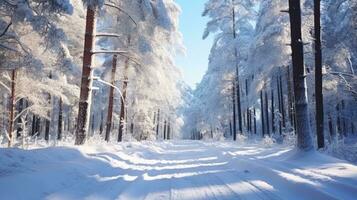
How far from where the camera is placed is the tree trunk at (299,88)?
10.6 meters

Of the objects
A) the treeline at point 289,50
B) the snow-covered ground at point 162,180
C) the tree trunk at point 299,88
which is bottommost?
the snow-covered ground at point 162,180

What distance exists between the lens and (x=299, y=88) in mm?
11070

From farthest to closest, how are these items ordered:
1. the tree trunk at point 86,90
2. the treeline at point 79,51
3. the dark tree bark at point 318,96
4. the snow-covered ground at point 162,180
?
the dark tree bark at point 318,96 < the tree trunk at point 86,90 < the treeline at point 79,51 < the snow-covered ground at point 162,180

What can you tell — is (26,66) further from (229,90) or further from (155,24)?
(229,90)

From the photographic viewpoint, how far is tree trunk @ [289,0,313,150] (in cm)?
1056

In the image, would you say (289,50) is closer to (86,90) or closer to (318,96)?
(318,96)

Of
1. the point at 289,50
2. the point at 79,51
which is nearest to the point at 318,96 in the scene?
the point at 289,50

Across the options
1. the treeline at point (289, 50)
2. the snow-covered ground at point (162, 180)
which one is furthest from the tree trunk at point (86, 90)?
the treeline at point (289, 50)

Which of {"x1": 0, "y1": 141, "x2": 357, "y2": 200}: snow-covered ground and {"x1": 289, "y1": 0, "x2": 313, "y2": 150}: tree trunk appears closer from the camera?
{"x1": 0, "y1": 141, "x2": 357, "y2": 200}: snow-covered ground

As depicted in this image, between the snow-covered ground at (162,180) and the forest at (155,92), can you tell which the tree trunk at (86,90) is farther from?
the snow-covered ground at (162,180)

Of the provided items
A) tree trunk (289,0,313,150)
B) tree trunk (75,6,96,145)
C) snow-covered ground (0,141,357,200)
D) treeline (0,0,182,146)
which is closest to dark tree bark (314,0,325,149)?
tree trunk (289,0,313,150)

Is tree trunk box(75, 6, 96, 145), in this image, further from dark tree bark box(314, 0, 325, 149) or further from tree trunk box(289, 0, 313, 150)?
dark tree bark box(314, 0, 325, 149)

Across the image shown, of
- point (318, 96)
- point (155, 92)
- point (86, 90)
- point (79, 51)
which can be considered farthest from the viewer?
point (155, 92)

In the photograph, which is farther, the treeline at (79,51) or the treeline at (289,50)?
the treeline at (289,50)
